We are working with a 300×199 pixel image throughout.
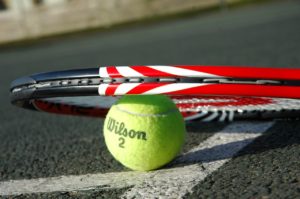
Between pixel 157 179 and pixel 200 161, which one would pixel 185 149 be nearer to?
pixel 200 161

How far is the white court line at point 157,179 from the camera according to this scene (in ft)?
6.43

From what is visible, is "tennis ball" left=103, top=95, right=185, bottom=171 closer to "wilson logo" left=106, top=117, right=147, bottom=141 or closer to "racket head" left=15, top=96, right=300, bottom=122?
"wilson logo" left=106, top=117, right=147, bottom=141

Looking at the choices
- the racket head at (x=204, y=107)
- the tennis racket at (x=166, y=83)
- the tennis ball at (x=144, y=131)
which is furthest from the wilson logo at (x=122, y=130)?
the racket head at (x=204, y=107)

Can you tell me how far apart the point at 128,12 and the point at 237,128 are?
48.5ft

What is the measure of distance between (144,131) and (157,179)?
Result: 205mm

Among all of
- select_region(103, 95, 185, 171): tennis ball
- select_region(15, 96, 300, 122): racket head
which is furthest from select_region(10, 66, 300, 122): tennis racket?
select_region(15, 96, 300, 122): racket head

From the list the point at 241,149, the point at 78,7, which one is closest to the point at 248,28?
the point at 241,149

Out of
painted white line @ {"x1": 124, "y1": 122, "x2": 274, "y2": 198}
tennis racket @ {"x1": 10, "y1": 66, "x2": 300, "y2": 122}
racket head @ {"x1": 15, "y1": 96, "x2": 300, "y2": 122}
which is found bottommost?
painted white line @ {"x1": 124, "y1": 122, "x2": 274, "y2": 198}

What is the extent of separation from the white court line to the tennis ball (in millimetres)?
71

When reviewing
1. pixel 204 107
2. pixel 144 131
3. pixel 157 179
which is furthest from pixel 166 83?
pixel 204 107

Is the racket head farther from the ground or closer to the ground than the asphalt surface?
farther from the ground

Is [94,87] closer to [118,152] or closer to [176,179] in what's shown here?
[118,152]

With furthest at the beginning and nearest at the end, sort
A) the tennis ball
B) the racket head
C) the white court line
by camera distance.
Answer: the racket head < the tennis ball < the white court line

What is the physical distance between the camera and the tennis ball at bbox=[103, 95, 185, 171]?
6.76ft
